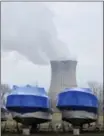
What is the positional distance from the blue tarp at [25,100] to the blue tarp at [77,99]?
0.41 meters

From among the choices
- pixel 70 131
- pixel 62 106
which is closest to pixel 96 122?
pixel 70 131

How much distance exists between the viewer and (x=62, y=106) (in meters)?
7.41

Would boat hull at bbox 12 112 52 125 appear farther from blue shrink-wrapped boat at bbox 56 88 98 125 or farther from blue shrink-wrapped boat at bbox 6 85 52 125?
blue shrink-wrapped boat at bbox 56 88 98 125

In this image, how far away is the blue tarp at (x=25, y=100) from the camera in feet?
24.0

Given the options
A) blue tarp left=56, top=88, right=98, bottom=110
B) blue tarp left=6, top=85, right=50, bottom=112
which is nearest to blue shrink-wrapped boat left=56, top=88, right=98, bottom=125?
blue tarp left=56, top=88, right=98, bottom=110

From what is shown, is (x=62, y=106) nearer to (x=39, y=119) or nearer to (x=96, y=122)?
(x=39, y=119)

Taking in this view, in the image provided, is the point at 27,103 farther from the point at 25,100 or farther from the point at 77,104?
the point at 77,104

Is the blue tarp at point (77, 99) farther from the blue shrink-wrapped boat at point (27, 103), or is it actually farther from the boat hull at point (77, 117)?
the blue shrink-wrapped boat at point (27, 103)

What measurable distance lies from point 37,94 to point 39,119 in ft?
2.12

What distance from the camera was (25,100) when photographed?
7.32m

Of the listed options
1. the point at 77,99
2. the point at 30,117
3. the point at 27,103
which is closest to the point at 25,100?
the point at 27,103

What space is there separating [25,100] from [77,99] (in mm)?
1208

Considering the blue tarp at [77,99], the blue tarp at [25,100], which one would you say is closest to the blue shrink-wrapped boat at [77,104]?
the blue tarp at [77,99]

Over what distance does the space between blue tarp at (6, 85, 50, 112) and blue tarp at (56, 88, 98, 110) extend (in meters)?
0.41
